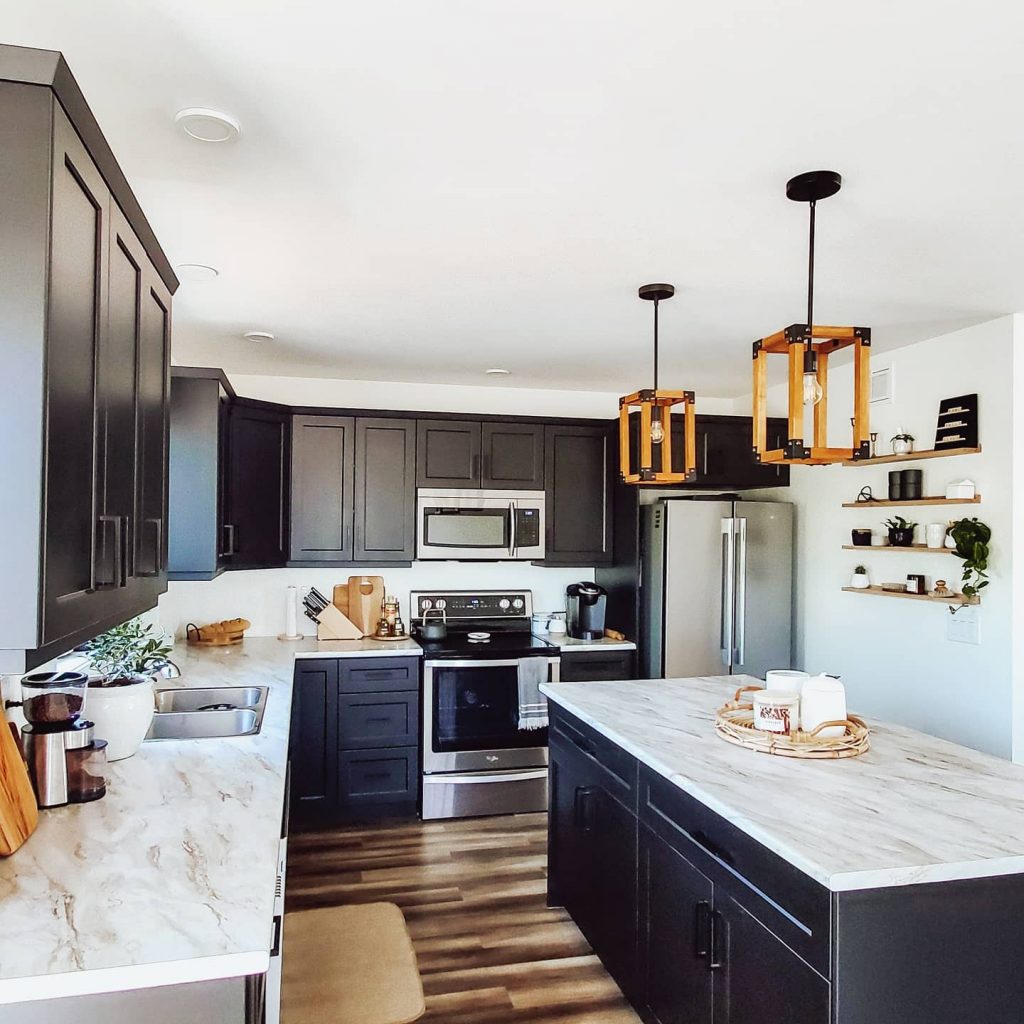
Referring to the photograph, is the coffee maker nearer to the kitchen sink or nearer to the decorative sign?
the kitchen sink

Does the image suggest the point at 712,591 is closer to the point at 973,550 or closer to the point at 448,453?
the point at 973,550

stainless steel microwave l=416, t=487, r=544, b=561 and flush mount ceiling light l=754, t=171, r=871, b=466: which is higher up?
flush mount ceiling light l=754, t=171, r=871, b=466

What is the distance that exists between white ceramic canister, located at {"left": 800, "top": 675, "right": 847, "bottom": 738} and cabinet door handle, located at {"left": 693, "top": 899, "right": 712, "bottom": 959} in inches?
23.4

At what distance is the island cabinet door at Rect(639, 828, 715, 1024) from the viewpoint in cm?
204

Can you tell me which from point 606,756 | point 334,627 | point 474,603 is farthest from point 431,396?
point 606,756

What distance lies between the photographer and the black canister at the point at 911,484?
3904 millimetres

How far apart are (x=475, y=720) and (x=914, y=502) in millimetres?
2465

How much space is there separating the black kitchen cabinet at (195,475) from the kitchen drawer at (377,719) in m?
1.05

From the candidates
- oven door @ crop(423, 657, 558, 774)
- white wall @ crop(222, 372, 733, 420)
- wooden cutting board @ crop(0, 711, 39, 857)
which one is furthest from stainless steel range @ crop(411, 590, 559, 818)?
wooden cutting board @ crop(0, 711, 39, 857)

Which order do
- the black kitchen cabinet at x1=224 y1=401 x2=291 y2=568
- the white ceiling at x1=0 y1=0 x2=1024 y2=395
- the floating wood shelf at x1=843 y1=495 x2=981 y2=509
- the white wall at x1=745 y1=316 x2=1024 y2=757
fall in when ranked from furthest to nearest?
1. the black kitchen cabinet at x1=224 y1=401 x2=291 y2=568
2. the floating wood shelf at x1=843 y1=495 x2=981 y2=509
3. the white wall at x1=745 y1=316 x2=1024 y2=757
4. the white ceiling at x1=0 y1=0 x2=1024 y2=395

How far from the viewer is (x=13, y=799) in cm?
168

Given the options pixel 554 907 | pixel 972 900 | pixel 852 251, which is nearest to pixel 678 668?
pixel 554 907

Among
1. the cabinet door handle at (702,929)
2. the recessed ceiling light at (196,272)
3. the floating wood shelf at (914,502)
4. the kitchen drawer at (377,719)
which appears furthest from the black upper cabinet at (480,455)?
the cabinet door handle at (702,929)

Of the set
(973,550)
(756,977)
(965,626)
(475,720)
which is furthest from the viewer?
(475,720)
